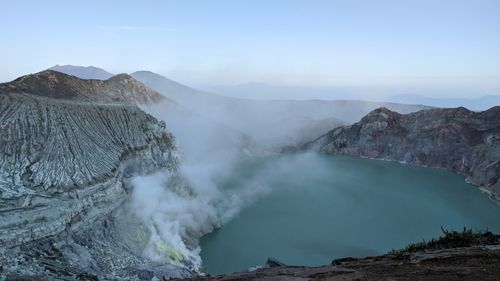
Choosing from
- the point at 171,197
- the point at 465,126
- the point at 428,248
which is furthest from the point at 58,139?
the point at 465,126

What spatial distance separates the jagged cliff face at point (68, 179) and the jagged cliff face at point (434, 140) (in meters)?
49.9

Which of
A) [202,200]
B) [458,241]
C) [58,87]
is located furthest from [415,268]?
[58,87]

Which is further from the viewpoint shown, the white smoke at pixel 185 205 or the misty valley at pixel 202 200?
the white smoke at pixel 185 205

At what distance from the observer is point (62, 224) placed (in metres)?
27.0

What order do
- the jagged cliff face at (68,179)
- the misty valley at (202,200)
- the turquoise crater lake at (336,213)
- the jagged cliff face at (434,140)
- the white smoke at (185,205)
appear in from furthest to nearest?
the jagged cliff face at (434,140)
the turquoise crater lake at (336,213)
the white smoke at (185,205)
the jagged cliff face at (68,179)
the misty valley at (202,200)

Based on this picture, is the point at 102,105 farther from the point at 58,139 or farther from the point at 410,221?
the point at 410,221

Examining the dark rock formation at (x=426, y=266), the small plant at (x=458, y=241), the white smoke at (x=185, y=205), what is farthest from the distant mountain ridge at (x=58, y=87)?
the small plant at (x=458, y=241)

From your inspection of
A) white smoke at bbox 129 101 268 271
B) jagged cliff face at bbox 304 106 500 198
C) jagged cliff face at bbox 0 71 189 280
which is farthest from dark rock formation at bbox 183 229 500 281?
jagged cliff face at bbox 304 106 500 198

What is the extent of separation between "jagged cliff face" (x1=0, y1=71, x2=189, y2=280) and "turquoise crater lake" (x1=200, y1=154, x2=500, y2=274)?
8683 mm

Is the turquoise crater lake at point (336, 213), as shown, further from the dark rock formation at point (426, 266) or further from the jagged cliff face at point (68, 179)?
the dark rock formation at point (426, 266)

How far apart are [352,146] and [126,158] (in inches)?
2656

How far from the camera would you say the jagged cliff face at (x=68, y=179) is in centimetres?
2450

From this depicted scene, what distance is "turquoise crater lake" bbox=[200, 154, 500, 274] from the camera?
1522 inches

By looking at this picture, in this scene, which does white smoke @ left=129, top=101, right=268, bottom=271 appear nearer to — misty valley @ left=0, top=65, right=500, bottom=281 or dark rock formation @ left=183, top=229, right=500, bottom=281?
misty valley @ left=0, top=65, right=500, bottom=281
